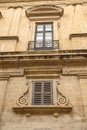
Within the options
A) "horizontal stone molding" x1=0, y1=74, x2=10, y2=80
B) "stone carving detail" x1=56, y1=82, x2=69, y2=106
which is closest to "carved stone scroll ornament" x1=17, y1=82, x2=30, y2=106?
"horizontal stone molding" x1=0, y1=74, x2=10, y2=80

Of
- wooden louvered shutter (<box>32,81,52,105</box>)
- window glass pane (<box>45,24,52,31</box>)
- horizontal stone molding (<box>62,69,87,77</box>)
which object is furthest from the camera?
window glass pane (<box>45,24,52,31</box>)

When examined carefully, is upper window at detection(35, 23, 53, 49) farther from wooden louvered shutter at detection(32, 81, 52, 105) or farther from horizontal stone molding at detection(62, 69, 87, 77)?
wooden louvered shutter at detection(32, 81, 52, 105)

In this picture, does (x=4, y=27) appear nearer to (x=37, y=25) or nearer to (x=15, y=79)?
(x=37, y=25)

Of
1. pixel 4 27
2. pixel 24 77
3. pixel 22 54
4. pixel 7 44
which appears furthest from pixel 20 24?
pixel 24 77

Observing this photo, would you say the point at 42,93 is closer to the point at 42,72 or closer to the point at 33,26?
the point at 42,72

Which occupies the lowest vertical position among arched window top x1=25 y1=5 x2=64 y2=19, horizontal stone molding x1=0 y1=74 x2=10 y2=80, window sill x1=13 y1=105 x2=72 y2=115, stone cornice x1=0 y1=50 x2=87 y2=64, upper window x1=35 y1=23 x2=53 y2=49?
window sill x1=13 y1=105 x2=72 y2=115

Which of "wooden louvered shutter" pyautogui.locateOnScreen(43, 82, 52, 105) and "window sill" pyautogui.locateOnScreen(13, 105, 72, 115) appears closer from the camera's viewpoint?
"window sill" pyautogui.locateOnScreen(13, 105, 72, 115)

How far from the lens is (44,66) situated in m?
10.4

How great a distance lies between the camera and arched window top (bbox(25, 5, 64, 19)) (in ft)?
44.6

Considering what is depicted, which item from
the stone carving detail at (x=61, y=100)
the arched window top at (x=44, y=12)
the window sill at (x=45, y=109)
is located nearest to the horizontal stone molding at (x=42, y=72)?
the stone carving detail at (x=61, y=100)

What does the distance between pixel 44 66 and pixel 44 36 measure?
102 inches

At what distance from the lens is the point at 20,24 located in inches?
526

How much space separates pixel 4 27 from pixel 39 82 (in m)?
4.28

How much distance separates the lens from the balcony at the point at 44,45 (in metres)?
11.8
